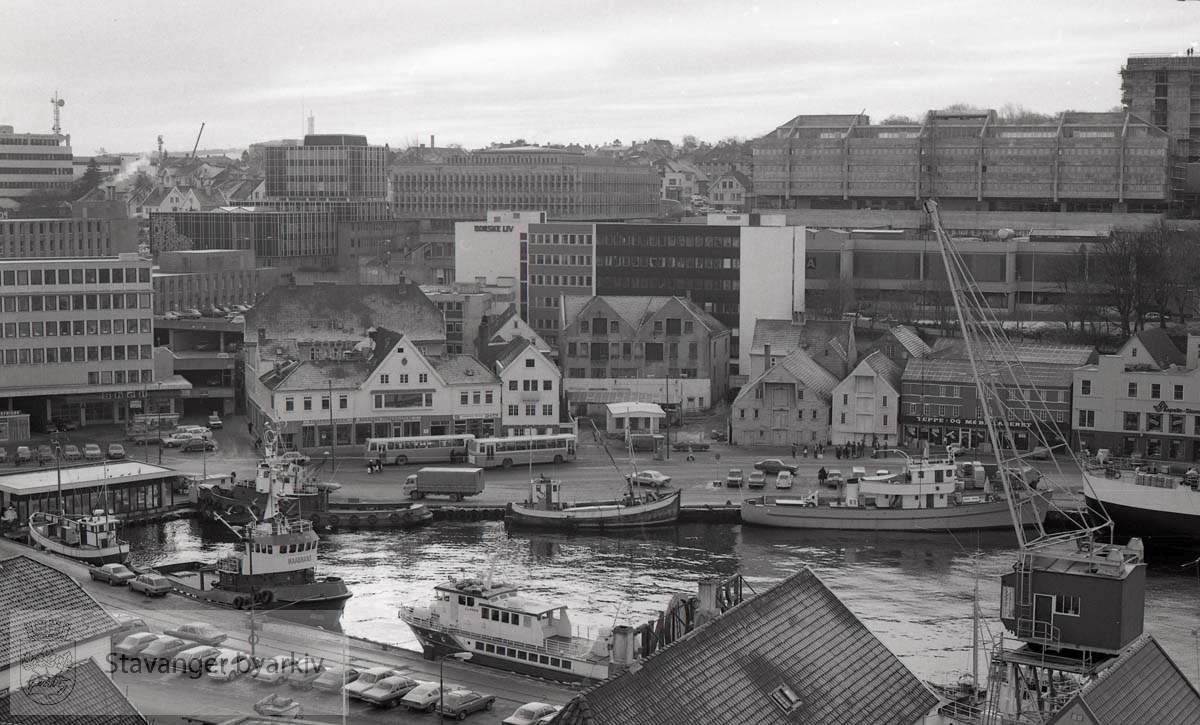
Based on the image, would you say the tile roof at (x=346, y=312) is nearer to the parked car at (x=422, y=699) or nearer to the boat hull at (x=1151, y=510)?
the boat hull at (x=1151, y=510)

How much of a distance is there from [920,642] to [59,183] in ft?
265

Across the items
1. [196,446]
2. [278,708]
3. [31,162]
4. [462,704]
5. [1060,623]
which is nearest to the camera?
[1060,623]

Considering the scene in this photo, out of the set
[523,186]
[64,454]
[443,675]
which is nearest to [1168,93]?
[523,186]

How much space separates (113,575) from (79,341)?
1869 cm

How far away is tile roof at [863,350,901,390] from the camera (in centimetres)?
4488

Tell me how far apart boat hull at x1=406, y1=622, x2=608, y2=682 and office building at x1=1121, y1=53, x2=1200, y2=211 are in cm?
5929

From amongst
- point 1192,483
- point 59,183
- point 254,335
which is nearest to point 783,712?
point 1192,483

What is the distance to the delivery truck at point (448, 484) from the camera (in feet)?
127

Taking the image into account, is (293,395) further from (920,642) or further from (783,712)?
(783,712)

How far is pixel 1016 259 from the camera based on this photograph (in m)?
59.1

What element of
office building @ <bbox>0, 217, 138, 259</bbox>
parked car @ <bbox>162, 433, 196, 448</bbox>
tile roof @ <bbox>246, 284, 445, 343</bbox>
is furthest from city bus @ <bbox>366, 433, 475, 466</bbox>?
office building @ <bbox>0, 217, 138, 259</bbox>

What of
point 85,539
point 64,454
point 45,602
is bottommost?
point 85,539

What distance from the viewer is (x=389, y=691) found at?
21.2 metres

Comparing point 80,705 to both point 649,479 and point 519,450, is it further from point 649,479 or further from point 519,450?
point 519,450
